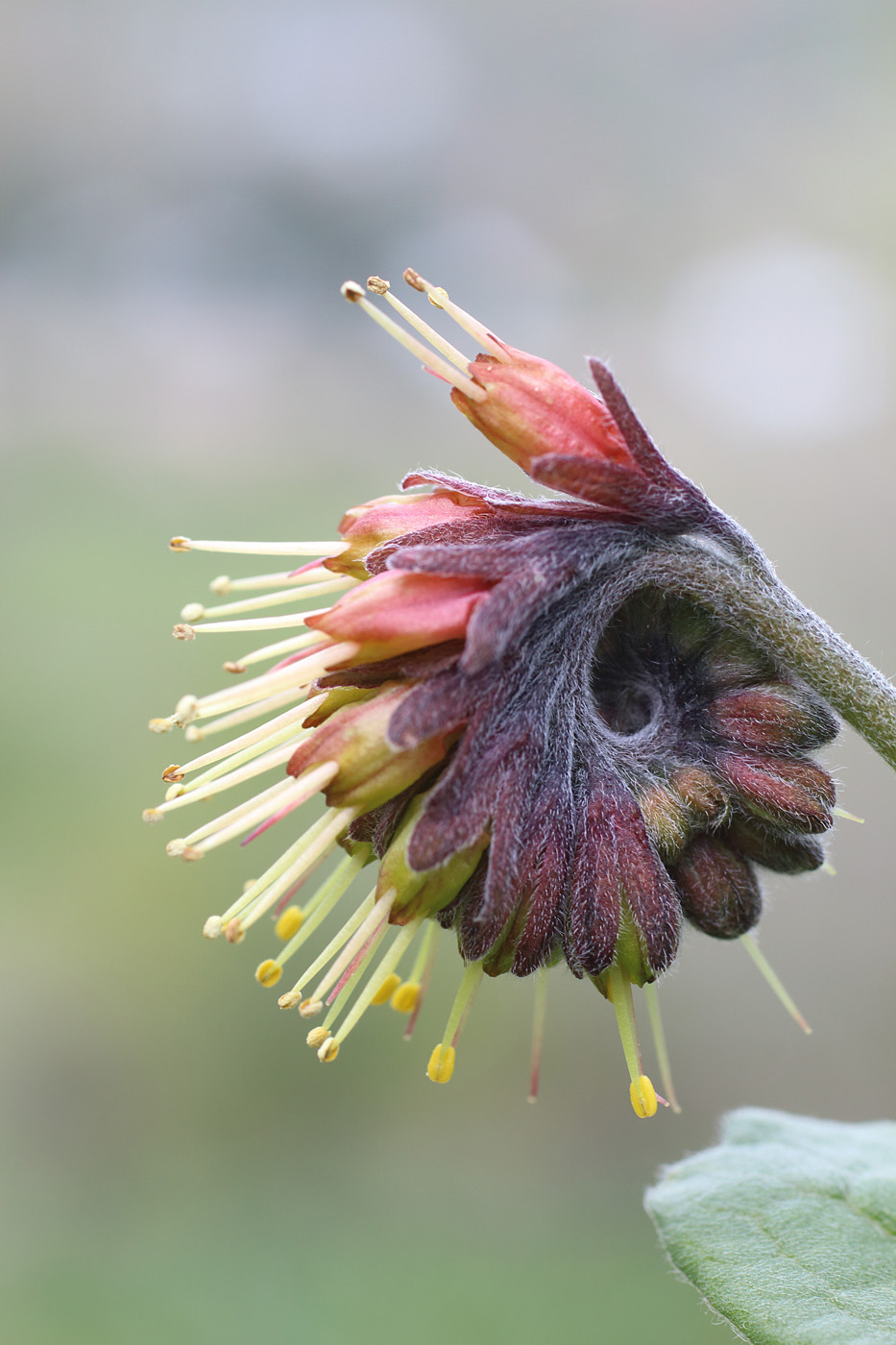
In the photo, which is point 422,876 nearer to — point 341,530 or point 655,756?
point 655,756

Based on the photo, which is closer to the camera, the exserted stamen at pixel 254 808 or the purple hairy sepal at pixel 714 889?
the exserted stamen at pixel 254 808

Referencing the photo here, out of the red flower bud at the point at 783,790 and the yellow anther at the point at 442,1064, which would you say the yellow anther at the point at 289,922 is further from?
the red flower bud at the point at 783,790

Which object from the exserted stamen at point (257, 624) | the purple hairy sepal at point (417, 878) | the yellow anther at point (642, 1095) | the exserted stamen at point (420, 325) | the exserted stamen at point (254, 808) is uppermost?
the exserted stamen at point (420, 325)

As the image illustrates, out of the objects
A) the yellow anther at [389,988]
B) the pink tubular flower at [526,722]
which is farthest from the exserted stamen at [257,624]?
the yellow anther at [389,988]

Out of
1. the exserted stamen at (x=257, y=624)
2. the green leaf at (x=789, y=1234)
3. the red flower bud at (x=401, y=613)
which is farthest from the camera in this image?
the green leaf at (x=789, y=1234)

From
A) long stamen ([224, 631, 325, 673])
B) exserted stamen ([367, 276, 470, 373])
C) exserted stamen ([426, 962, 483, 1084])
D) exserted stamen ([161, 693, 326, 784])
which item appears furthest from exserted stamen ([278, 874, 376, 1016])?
exserted stamen ([367, 276, 470, 373])

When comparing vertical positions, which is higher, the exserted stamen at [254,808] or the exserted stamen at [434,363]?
the exserted stamen at [434,363]

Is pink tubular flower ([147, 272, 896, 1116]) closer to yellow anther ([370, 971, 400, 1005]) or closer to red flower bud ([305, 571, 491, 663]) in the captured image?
red flower bud ([305, 571, 491, 663])
